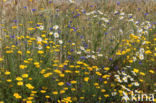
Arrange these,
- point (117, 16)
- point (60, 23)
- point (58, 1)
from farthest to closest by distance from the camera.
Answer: point (58, 1) → point (117, 16) → point (60, 23)

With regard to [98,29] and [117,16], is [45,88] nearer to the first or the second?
[98,29]

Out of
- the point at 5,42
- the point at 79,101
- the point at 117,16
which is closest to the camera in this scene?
the point at 79,101

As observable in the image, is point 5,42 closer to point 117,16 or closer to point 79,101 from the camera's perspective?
point 79,101

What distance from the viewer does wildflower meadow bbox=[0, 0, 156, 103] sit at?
245 centimetres

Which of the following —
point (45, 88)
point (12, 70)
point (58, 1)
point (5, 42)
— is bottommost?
point (45, 88)

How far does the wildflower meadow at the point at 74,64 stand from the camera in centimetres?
245

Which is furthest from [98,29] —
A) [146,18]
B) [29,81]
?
[146,18]

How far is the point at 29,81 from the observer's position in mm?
2400

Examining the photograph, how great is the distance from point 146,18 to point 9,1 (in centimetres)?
Answer: 335

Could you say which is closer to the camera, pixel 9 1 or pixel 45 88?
pixel 45 88

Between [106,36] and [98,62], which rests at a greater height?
[106,36]

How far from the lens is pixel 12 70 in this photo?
2.47 meters

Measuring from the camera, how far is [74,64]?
3068 millimetres

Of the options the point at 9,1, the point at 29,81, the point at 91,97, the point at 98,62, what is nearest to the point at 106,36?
the point at 98,62
